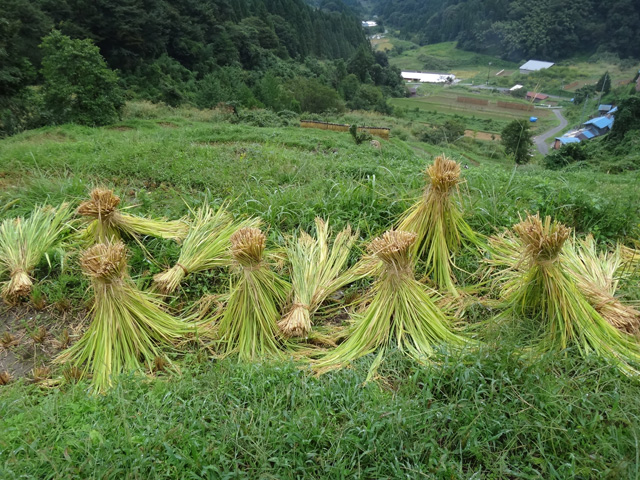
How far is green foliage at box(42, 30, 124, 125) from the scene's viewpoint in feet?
37.7

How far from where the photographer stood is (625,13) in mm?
58500

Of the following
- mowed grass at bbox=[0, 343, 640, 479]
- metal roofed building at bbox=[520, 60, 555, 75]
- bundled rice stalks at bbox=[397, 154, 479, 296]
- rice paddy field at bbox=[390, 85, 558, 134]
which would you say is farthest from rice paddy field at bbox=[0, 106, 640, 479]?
metal roofed building at bbox=[520, 60, 555, 75]

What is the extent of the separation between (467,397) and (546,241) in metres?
0.95

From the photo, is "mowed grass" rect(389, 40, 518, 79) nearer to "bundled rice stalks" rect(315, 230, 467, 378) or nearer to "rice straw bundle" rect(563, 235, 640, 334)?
"rice straw bundle" rect(563, 235, 640, 334)

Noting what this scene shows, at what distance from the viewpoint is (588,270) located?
2740 mm

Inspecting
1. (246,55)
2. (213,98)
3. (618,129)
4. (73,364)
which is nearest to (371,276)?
(73,364)

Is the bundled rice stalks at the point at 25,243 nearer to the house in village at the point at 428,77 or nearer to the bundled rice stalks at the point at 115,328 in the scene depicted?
the bundled rice stalks at the point at 115,328

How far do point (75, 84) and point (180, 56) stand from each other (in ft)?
84.1

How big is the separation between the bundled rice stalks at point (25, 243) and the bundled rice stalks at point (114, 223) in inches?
14.4

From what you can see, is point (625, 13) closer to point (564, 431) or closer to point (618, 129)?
point (618, 129)

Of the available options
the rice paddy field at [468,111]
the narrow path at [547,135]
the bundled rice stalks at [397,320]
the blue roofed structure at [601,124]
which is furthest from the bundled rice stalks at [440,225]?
the rice paddy field at [468,111]

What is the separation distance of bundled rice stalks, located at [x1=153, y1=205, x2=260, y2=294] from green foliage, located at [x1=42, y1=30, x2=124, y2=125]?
10.5 m

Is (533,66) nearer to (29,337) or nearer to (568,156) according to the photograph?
(568,156)

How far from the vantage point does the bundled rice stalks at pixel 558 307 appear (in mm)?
2173
